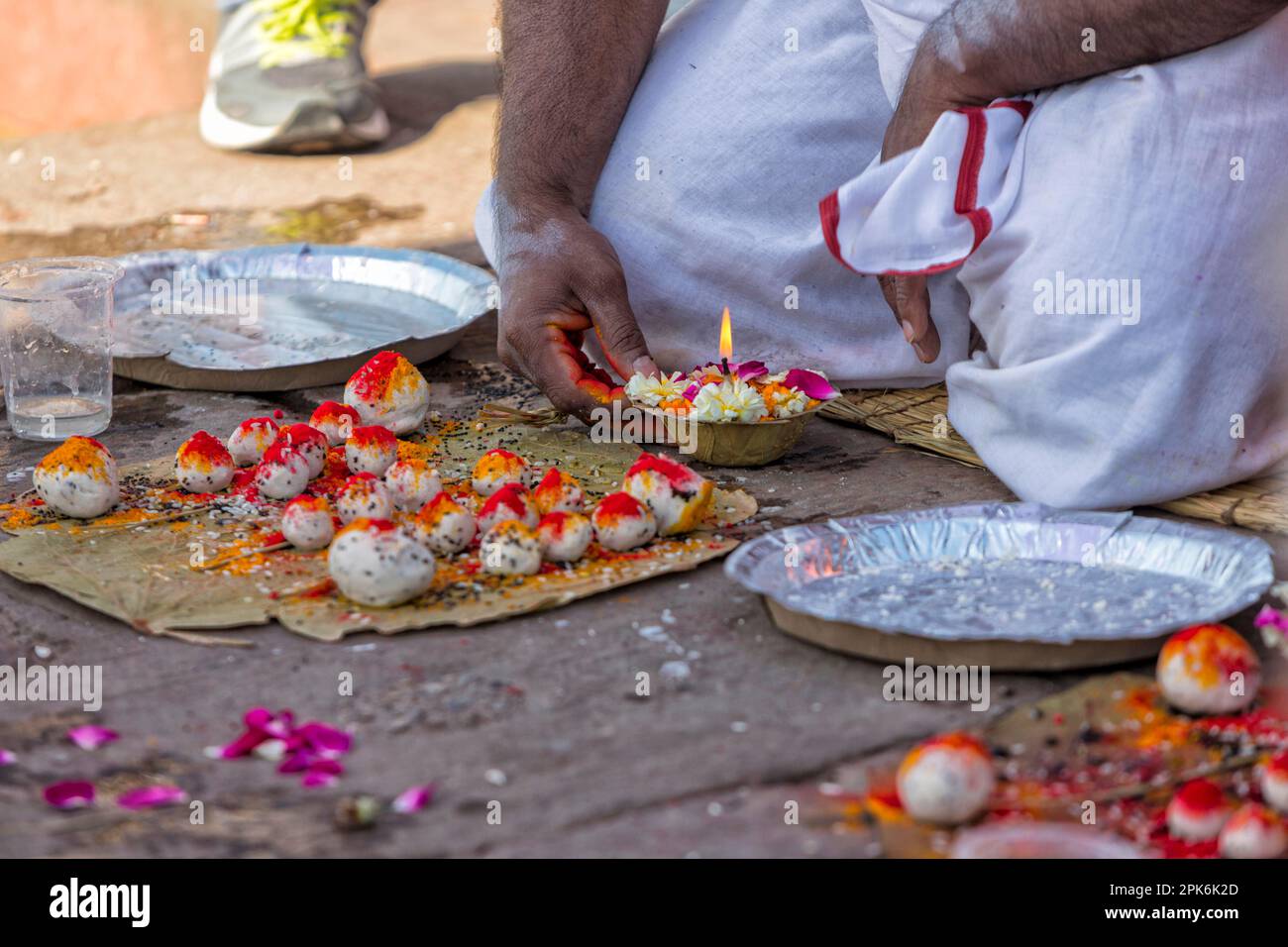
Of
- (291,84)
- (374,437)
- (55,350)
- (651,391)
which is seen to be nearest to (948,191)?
(651,391)

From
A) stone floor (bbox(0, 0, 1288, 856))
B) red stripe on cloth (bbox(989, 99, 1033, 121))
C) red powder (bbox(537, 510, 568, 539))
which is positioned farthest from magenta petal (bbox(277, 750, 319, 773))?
red stripe on cloth (bbox(989, 99, 1033, 121))

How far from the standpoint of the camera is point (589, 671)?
60.7 inches

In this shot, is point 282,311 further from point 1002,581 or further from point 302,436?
point 1002,581

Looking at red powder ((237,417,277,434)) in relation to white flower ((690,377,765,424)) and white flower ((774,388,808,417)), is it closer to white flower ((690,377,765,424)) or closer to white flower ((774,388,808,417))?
white flower ((690,377,765,424))

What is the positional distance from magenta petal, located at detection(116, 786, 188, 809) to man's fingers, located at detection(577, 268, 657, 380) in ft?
3.08

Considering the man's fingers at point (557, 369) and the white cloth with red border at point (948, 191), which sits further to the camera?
the man's fingers at point (557, 369)

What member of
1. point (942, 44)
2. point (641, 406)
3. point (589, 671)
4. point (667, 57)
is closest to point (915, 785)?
point (589, 671)

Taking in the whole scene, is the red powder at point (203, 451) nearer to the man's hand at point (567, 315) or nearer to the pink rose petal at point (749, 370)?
the man's hand at point (567, 315)

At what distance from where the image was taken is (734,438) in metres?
2.05

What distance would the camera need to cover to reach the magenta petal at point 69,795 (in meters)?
1.33

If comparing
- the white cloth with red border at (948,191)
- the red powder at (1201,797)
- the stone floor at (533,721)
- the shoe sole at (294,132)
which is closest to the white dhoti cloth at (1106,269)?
the white cloth with red border at (948,191)

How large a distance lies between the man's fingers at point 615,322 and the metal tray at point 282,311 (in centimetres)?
38

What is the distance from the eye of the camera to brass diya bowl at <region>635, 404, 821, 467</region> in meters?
2.03

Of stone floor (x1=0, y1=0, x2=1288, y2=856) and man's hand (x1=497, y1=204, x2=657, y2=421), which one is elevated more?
man's hand (x1=497, y1=204, x2=657, y2=421)
